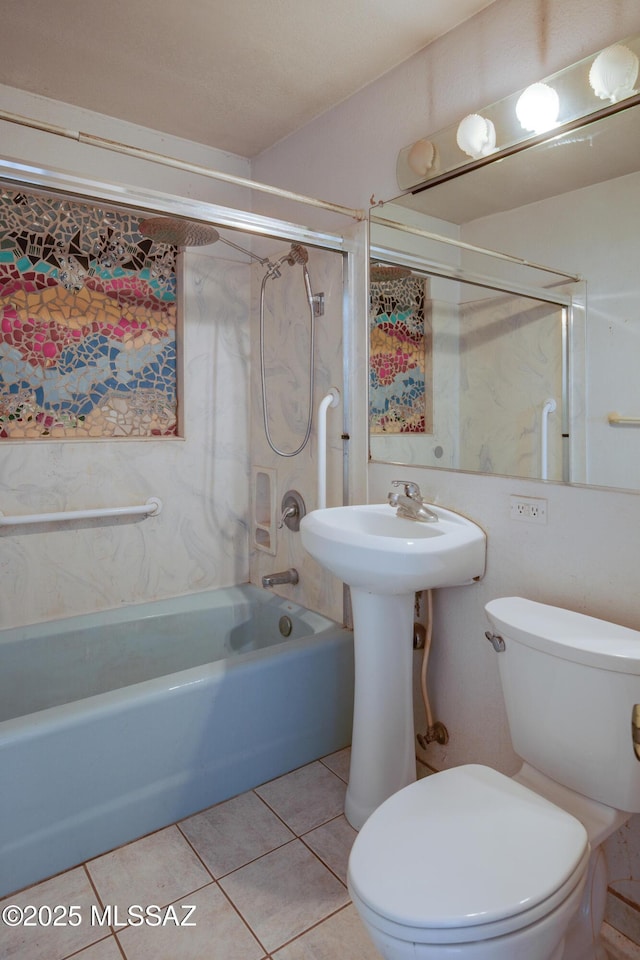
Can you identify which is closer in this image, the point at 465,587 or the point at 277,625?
the point at 465,587

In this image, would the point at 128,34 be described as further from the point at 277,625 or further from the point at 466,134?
the point at 277,625

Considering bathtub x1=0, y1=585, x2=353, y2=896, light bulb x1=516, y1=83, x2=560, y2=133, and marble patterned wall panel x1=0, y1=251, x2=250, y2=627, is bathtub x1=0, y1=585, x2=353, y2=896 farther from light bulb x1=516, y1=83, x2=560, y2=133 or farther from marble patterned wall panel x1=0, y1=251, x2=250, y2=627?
light bulb x1=516, y1=83, x2=560, y2=133

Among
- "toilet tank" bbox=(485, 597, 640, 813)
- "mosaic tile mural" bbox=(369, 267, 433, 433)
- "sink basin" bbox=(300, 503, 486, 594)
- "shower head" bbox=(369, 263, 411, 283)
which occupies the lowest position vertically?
"toilet tank" bbox=(485, 597, 640, 813)

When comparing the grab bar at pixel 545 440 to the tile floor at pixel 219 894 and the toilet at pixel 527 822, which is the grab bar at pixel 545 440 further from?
the tile floor at pixel 219 894

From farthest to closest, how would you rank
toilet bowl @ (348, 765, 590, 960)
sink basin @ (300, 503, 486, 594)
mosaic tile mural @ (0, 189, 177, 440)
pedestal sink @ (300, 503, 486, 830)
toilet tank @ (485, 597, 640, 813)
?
1. mosaic tile mural @ (0, 189, 177, 440)
2. pedestal sink @ (300, 503, 486, 830)
3. sink basin @ (300, 503, 486, 594)
4. toilet tank @ (485, 597, 640, 813)
5. toilet bowl @ (348, 765, 590, 960)

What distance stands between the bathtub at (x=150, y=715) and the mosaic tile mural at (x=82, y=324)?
2.61 feet

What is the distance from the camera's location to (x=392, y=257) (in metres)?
2.00

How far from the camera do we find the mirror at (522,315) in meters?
1.38

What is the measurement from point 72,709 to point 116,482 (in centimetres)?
103

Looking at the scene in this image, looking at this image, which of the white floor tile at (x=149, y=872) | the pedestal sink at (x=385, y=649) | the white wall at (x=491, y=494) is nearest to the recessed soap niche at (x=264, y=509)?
the white wall at (x=491, y=494)

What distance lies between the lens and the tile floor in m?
1.34

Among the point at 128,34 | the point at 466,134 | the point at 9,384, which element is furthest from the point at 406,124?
the point at 9,384

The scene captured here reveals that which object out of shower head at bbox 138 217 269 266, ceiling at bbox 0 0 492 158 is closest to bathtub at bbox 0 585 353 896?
shower head at bbox 138 217 269 266

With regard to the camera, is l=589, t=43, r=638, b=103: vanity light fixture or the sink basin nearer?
l=589, t=43, r=638, b=103: vanity light fixture
